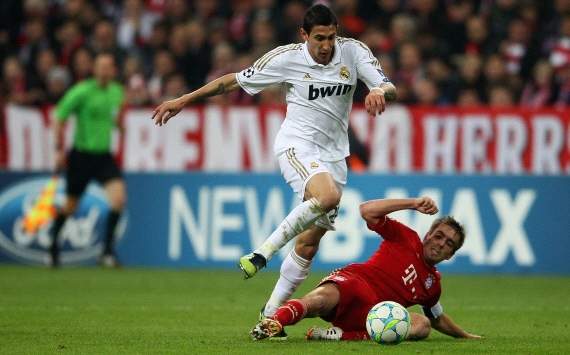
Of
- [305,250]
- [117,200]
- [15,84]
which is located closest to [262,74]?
[305,250]

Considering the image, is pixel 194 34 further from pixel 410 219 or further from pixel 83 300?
pixel 83 300

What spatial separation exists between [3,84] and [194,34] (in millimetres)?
3210

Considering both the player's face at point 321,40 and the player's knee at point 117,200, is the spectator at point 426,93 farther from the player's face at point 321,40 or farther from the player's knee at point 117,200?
the player's face at point 321,40

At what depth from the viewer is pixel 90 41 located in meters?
20.5

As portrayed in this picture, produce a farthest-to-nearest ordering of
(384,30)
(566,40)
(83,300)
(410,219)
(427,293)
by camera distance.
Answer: (384,30) → (566,40) → (410,219) → (83,300) → (427,293)

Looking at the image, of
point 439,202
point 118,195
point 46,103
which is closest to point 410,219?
point 439,202

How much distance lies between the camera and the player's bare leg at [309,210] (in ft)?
26.9

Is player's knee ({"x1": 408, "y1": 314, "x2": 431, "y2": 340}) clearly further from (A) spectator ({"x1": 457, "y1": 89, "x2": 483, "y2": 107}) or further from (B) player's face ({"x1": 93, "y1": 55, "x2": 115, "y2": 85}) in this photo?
(A) spectator ({"x1": 457, "y1": 89, "x2": 483, "y2": 107})

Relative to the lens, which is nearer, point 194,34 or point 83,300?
point 83,300

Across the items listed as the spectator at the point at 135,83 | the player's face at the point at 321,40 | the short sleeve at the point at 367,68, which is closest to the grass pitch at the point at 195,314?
the short sleeve at the point at 367,68

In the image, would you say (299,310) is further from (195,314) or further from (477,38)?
(477,38)

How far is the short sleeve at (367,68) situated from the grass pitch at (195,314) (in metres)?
1.86

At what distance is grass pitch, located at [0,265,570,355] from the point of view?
799 centimetres

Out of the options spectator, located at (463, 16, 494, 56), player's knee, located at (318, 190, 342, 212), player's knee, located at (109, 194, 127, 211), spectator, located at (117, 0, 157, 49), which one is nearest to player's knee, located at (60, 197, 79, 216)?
player's knee, located at (109, 194, 127, 211)
